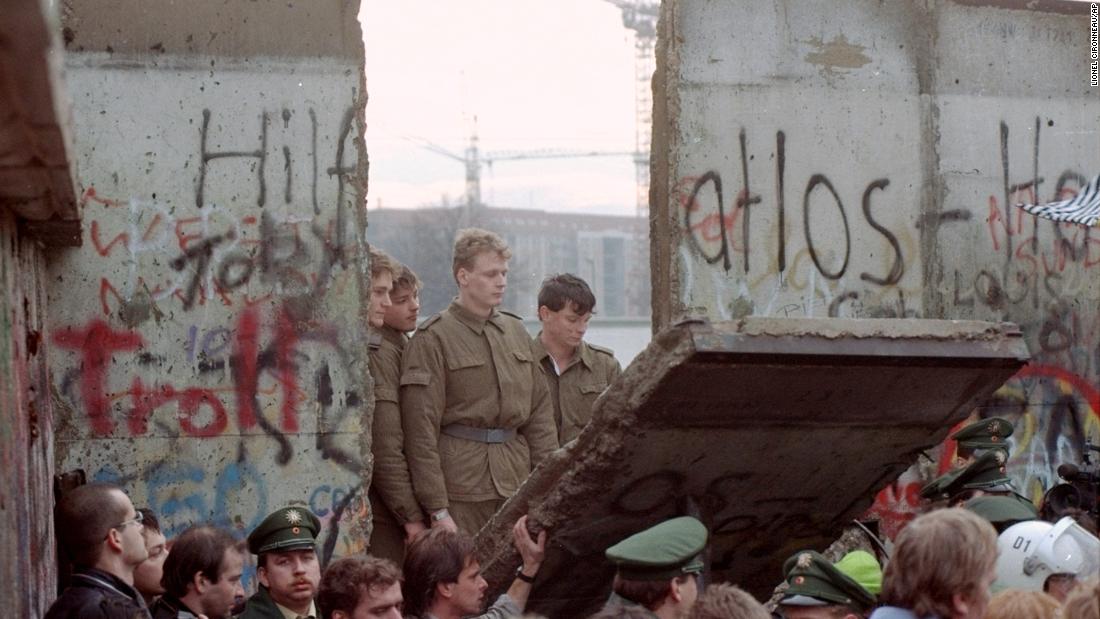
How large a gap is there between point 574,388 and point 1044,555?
3.39 meters

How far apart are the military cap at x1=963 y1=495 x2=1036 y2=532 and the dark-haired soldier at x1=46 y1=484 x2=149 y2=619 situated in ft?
9.99

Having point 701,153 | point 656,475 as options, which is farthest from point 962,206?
point 656,475

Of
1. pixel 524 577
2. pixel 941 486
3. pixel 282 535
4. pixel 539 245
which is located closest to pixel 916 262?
pixel 941 486

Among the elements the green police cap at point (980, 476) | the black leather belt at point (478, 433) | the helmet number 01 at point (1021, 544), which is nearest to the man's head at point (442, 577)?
the helmet number 01 at point (1021, 544)

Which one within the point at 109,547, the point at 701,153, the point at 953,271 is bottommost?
the point at 109,547

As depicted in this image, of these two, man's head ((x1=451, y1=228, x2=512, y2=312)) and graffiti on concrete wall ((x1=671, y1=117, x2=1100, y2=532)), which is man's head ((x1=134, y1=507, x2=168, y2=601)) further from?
graffiti on concrete wall ((x1=671, y1=117, x2=1100, y2=532))

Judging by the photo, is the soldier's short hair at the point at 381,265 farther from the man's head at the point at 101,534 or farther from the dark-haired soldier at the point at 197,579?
the man's head at the point at 101,534

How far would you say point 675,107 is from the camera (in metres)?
9.09

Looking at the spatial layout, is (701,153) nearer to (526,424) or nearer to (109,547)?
(526,424)

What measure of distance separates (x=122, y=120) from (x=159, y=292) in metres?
0.83

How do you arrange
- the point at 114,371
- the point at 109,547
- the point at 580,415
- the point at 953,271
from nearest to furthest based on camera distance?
the point at 109,547, the point at 114,371, the point at 580,415, the point at 953,271

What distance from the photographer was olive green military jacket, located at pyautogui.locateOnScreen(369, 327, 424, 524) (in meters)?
7.96

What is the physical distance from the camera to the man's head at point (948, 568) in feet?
15.1

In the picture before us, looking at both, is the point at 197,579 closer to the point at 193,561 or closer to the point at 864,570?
the point at 193,561
